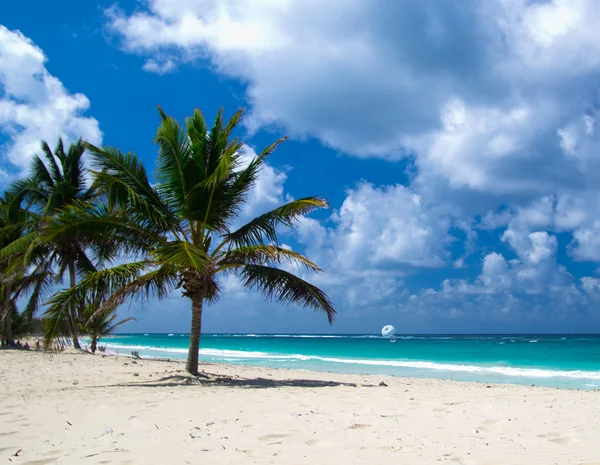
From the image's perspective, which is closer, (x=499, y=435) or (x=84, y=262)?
(x=499, y=435)

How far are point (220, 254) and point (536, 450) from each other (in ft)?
26.1

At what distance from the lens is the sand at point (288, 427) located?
13.4ft

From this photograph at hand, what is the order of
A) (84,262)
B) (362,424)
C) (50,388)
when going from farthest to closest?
1. (84,262)
2. (50,388)
3. (362,424)

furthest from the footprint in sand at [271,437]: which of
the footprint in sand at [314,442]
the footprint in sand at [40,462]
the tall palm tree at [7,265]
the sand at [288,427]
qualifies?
the tall palm tree at [7,265]

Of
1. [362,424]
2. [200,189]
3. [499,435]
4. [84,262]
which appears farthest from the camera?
[84,262]

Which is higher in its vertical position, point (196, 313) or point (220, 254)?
point (220, 254)

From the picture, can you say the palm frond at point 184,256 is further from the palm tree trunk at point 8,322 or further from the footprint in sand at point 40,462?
the palm tree trunk at point 8,322

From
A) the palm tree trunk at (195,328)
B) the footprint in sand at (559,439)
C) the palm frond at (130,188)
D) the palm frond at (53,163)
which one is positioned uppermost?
the palm frond at (53,163)

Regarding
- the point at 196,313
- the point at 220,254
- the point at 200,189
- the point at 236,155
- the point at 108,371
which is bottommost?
the point at 108,371

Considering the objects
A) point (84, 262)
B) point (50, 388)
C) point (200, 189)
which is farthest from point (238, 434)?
point (84, 262)

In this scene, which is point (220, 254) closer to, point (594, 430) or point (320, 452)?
point (320, 452)

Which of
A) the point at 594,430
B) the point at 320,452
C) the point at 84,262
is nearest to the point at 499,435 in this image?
the point at 594,430

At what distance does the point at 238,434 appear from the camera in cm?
492

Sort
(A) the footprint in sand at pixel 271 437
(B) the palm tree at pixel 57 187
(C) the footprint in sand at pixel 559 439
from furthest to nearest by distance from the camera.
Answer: (B) the palm tree at pixel 57 187
(A) the footprint in sand at pixel 271 437
(C) the footprint in sand at pixel 559 439
